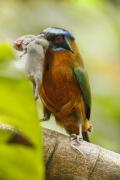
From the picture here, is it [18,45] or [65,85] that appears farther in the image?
[65,85]

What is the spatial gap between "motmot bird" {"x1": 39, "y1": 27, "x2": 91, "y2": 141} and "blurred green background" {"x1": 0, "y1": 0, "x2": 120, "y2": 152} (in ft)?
1.70

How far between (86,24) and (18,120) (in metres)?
3.40

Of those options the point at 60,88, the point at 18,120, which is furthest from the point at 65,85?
the point at 18,120

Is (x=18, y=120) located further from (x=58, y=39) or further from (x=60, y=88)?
(x=60, y=88)

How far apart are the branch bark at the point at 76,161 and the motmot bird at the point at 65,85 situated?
31.0 inches

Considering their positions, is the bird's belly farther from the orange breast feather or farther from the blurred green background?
the blurred green background

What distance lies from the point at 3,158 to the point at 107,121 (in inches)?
102

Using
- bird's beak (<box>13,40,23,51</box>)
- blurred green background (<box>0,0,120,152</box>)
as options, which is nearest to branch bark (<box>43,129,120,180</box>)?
bird's beak (<box>13,40,23,51</box>)

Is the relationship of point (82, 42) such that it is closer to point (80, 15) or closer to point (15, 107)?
point (80, 15)

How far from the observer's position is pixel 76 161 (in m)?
1.43

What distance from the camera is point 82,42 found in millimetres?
3781

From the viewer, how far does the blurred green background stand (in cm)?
355

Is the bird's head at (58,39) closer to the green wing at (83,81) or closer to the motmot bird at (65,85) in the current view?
the motmot bird at (65,85)

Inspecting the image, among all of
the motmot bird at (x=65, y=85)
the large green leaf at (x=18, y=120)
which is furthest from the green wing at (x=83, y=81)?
the large green leaf at (x=18, y=120)
